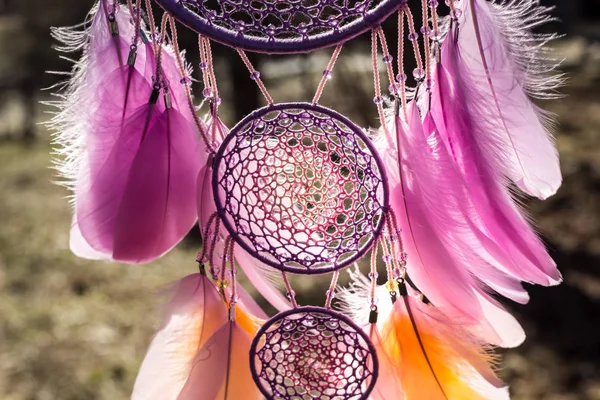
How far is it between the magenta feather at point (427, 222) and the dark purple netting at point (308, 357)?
81 mm

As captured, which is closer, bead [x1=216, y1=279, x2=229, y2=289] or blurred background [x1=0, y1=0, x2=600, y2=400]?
bead [x1=216, y1=279, x2=229, y2=289]

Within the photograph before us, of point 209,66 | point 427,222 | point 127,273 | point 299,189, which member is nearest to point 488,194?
point 427,222

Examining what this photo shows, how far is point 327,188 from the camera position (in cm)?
59

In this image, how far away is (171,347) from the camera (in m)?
0.61

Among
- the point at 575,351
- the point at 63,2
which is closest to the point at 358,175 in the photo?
the point at 575,351

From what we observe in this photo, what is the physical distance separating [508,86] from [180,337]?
359 millimetres

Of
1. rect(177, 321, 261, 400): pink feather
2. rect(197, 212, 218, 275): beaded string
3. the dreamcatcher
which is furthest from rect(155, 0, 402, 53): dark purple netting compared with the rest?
rect(177, 321, 261, 400): pink feather

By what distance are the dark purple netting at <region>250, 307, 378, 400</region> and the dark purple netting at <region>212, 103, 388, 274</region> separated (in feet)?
0.17

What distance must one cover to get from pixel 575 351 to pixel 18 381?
1.32 m

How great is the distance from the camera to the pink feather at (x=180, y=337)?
23.6 inches

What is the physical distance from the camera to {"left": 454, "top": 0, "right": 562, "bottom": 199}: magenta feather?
1.84 feet

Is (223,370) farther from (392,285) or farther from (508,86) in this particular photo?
(508,86)

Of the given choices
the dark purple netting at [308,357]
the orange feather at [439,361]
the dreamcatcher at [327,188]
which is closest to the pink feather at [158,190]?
the dreamcatcher at [327,188]

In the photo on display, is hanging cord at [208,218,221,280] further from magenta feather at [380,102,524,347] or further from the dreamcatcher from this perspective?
magenta feather at [380,102,524,347]
